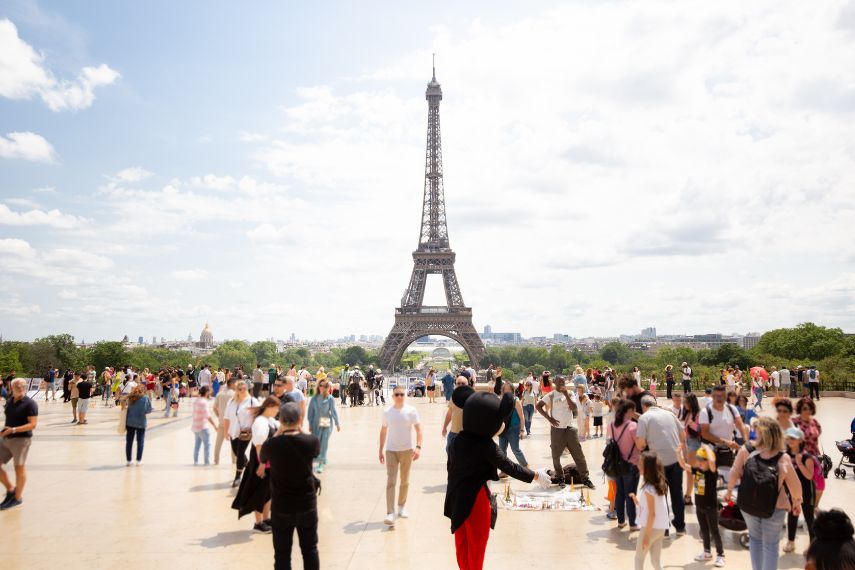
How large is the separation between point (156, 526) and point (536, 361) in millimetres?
134551

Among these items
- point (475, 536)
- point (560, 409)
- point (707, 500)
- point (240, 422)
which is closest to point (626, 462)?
point (707, 500)

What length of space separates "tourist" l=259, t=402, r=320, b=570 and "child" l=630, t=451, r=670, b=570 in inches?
120

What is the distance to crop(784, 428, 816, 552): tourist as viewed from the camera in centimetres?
644

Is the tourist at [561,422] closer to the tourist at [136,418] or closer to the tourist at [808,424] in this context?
the tourist at [808,424]

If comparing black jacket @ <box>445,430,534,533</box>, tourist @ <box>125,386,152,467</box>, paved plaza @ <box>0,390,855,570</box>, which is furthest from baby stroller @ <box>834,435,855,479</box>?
tourist @ <box>125,386,152,467</box>

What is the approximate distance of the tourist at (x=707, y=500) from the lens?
6.52 metres

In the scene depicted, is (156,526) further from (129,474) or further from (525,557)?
(525,557)

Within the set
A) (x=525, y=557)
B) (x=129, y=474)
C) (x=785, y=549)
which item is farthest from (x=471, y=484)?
(x=129, y=474)

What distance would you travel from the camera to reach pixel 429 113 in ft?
216

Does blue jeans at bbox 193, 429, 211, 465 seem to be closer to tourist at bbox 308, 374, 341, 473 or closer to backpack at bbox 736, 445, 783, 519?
tourist at bbox 308, 374, 341, 473

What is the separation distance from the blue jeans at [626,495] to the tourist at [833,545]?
396 cm

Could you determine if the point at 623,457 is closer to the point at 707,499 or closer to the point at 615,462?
the point at 615,462

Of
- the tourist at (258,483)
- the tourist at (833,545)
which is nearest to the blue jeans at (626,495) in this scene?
the tourist at (833,545)

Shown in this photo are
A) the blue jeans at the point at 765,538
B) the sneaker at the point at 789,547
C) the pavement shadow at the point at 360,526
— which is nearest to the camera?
the blue jeans at the point at 765,538
